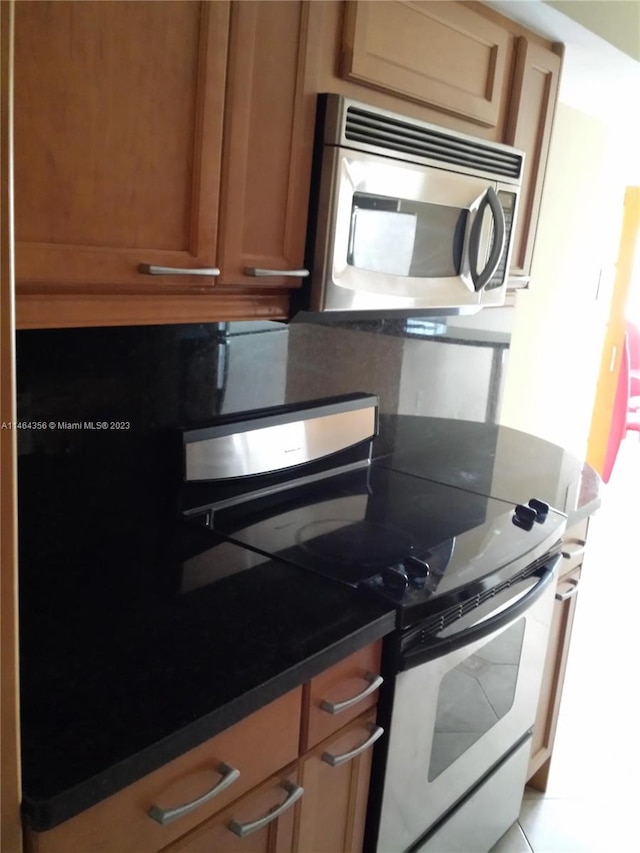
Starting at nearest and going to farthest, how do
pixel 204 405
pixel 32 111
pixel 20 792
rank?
pixel 20 792 → pixel 32 111 → pixel 204 405

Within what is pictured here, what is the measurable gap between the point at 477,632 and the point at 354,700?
349mm

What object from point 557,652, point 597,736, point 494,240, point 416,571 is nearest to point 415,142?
point 494,240

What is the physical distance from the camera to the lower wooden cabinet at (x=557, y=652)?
2035mm

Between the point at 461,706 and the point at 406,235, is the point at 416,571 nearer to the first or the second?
the point at 461,706

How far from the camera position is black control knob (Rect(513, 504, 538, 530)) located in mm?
1718

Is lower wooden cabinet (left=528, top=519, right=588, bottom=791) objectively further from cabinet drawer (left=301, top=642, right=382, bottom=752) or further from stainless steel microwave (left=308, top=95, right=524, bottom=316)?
cabinet drawer (left=301, top=642, right=382, bottom=752)

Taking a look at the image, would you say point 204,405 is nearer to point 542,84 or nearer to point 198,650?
point 198,650

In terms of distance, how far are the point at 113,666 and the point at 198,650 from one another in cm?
13

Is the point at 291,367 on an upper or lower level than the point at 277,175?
lower

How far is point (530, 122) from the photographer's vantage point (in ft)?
6.27

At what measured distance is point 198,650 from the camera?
1120mm

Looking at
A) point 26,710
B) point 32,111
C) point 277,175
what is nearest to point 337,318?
point 277,175

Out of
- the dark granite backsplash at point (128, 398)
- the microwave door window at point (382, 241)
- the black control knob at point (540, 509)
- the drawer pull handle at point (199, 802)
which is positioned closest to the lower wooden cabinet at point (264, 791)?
the drawer pull handle at point (199, 802)

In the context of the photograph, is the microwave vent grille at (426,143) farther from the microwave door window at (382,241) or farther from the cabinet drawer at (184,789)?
the cabinet drawer at (184,789)
